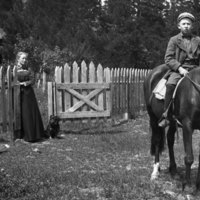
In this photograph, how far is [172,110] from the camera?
5969 mm

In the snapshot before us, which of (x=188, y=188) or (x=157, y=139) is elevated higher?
(x=157, y=139)

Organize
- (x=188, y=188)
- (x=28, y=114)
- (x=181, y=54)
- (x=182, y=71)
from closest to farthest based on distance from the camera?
(x=188, y=188) → (x=182, y=71) → (x=181, y=54) → (x=28, y=114)

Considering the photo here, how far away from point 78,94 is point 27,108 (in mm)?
2483

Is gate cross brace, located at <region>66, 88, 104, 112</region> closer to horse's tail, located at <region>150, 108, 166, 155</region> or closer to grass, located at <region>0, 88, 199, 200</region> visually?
grass, located at <region>0, 88, 199, 200</region>

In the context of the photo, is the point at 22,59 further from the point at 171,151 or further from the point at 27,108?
the point at 171,151

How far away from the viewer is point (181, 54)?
238 inches

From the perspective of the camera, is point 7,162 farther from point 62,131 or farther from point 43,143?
point 62,131

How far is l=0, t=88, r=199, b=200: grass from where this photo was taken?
5.22 meters

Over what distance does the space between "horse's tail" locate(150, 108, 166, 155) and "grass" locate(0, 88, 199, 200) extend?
0.42 meters

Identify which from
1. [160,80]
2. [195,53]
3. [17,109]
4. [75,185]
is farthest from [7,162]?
[195,53]

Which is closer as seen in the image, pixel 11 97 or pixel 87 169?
pixel 87 169

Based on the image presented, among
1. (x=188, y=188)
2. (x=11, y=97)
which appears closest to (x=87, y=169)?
(x=188, y=188)

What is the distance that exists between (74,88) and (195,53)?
6156 mm

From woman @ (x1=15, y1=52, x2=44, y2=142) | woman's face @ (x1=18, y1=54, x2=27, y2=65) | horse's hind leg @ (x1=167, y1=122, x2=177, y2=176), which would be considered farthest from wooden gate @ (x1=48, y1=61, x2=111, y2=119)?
horse's hind leg @ (x1=167, y1=122, x2=177, y2=176)
